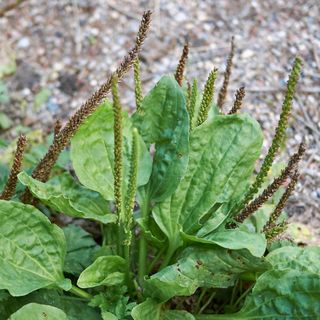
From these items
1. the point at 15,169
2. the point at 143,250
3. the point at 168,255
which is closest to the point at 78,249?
the point at 143,250

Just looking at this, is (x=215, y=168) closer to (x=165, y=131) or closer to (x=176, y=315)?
(x=165, y=131)

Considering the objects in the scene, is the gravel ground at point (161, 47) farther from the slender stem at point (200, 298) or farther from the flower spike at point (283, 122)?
the flower spike at point (283, 122)

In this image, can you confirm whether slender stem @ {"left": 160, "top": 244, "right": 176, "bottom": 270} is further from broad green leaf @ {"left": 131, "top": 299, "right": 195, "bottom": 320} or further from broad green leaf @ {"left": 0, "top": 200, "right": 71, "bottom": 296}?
broad green leaf @ {"left": 0, "top": 200, "right": 71, "bottom": 296}

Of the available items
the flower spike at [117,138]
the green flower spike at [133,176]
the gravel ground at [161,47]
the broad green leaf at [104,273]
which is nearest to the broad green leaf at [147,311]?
the broad green leaf at [104,273]

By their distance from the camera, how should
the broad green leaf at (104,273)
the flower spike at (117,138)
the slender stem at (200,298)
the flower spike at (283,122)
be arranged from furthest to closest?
the slender stem at (200,298) → the broad green leaf at (104,273) → the flower spike at (283,122) → the flower spike at (117,138)

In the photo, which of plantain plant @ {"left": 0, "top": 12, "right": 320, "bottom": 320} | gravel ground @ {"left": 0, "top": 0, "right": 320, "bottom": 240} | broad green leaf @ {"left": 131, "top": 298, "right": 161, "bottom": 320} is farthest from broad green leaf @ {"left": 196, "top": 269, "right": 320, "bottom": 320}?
gravel ground @ {"left": 0, "top": 0, "right": 320, "bottom": 240}

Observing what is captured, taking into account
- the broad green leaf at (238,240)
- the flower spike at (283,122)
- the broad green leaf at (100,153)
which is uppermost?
the flower spike at (283,122)

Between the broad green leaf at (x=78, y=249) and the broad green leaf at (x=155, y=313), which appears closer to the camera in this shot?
the broad green leaf at (x=155, y=313)
